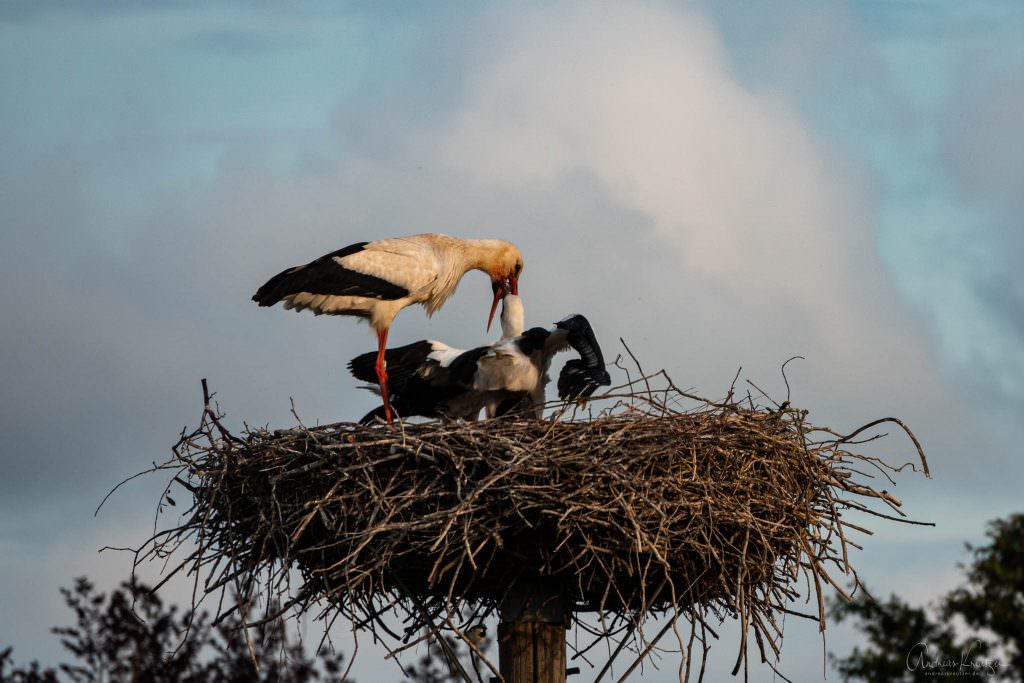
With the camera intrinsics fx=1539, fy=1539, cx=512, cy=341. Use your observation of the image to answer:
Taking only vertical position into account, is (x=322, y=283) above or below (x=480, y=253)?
below

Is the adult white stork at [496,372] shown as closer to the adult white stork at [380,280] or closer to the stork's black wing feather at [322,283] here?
the adult white stork at [380,280]

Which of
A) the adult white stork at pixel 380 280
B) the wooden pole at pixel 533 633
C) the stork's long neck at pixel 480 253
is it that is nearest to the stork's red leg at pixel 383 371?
the adult white stork at pixel 380 280

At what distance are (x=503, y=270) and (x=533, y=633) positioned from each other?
3661 mm

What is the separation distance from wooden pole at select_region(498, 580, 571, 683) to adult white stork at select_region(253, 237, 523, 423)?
2025 mm

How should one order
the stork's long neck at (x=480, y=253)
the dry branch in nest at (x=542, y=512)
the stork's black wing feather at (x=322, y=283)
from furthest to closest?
the stork's long neck at (x=480, y=253), the stork's black wing feather at (x=322, y=283), the dry branch in nest at (x=542, y=512)

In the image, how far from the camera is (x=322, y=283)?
9008mm

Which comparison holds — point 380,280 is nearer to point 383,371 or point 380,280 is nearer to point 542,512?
point 383,371

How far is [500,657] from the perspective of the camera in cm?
682

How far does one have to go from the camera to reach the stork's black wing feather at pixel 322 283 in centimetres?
897

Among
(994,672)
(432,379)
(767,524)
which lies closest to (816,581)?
(767,524)

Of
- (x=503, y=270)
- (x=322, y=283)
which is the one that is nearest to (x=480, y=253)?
(x=503, y=270)

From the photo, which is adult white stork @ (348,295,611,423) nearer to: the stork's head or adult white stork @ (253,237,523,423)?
adult white stork @ (253,237,523,423)

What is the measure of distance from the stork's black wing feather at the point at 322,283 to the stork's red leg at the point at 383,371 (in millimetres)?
255

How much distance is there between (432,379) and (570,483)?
230cm
